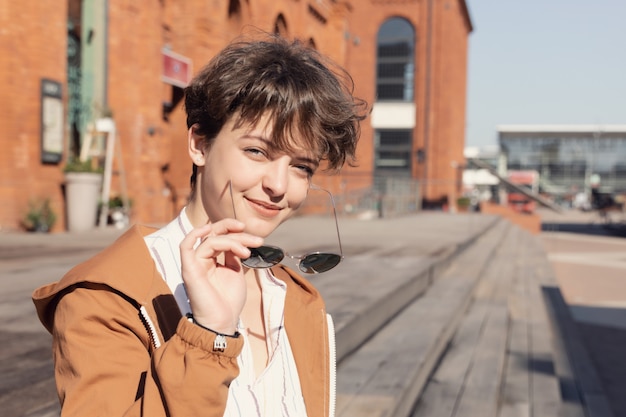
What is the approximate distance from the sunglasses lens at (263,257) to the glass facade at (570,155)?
84.6m

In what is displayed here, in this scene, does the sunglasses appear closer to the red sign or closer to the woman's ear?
the woman's ear

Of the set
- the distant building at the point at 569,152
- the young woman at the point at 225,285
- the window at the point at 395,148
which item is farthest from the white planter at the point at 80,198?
the distant building at the point at 569,152

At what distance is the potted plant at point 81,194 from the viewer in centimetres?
1058

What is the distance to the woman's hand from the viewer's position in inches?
43.5

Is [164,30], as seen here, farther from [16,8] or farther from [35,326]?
[35,326]

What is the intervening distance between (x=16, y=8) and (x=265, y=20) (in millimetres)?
9324

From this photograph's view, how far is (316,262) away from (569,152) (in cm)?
8810

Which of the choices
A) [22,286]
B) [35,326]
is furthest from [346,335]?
[22,286]

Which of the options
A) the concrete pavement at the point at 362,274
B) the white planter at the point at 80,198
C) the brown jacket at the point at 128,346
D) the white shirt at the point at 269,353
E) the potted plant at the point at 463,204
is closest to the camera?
the brown jacket at the point at 128,346

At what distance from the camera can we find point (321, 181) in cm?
2341

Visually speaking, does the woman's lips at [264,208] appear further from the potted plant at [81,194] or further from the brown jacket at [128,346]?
the potted plant at [81,194]

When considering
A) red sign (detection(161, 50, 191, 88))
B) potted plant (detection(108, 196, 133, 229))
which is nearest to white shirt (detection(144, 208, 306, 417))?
potted plant (detection(108, 196, 133, 229))

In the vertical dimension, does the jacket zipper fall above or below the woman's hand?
below

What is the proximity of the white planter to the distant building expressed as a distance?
76263mm
